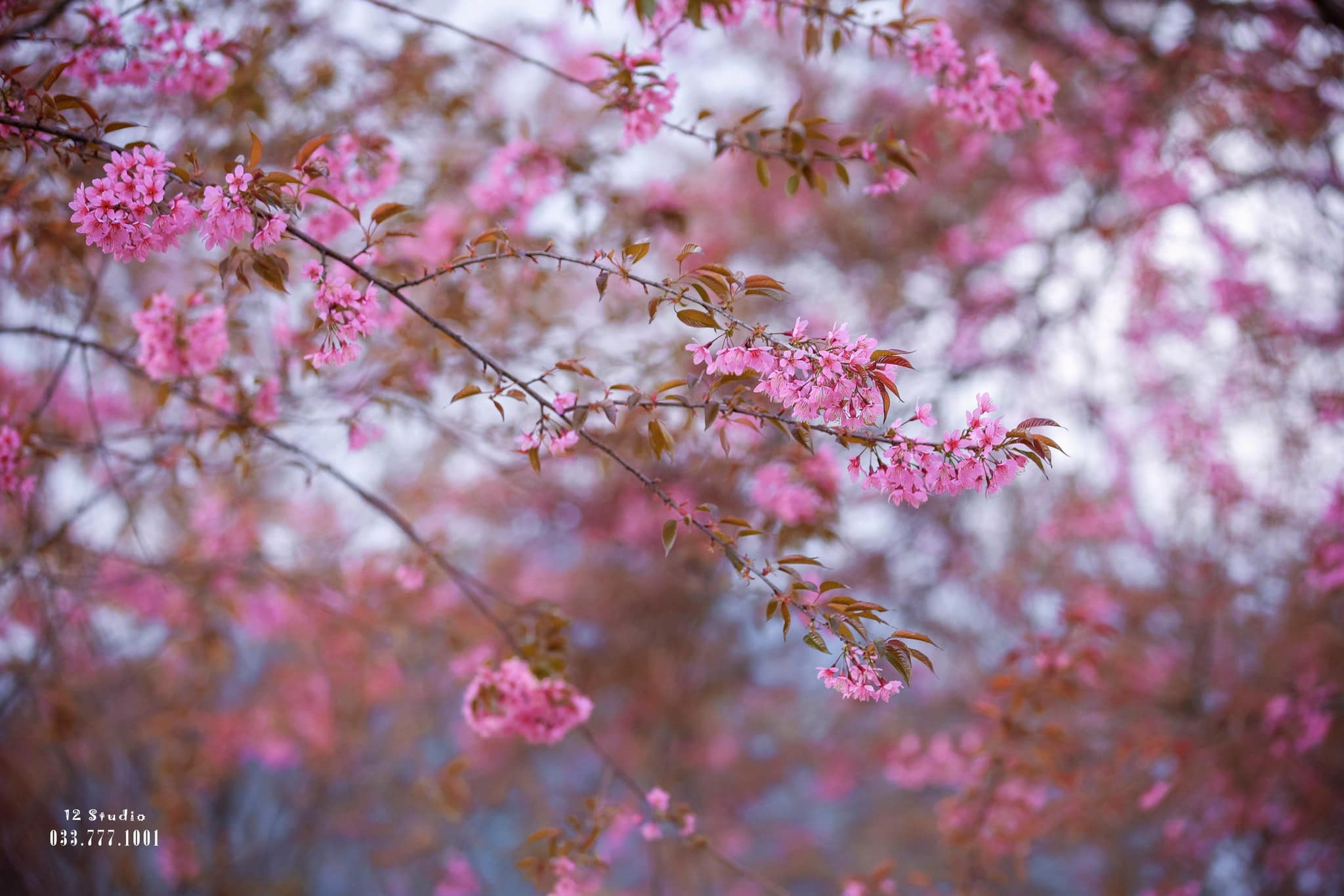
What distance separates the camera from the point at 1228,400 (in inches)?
149

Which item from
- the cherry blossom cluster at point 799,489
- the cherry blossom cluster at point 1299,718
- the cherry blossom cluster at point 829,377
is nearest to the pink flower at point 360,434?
the cherry blossom cluster at point 799,489

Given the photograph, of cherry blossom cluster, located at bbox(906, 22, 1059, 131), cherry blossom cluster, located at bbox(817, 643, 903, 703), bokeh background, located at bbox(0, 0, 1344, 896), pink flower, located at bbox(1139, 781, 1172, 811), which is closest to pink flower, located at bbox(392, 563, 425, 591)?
bokeh background, located at bbox(0, 0, 1344, 896)

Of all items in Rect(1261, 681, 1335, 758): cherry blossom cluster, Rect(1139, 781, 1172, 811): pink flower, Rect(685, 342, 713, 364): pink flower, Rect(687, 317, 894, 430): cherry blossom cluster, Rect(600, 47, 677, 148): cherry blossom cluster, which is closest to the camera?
Rect(687, 317, 894, 430): cherry blossom cluster

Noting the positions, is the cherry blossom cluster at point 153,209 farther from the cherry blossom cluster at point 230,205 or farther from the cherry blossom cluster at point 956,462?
the cherry blossom cluster at point 956,462

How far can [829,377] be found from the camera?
1212mm

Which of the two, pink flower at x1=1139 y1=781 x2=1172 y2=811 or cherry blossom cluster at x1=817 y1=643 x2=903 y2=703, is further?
pink flower at x1=1139 y1=781 x2=1172 y2=811

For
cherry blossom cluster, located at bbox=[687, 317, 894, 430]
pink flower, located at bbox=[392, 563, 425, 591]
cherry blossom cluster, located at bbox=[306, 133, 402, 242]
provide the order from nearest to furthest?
1. cherry blossom cluster, located at bbox=[687, 317, 894, 430]
2. cherry blossom cluster, located at bbox=[306, 133, 402, 242]
3. pink flower, located at bbox=[392, 563, 425, 591]

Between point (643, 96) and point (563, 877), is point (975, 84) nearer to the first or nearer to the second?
point (643, 96)

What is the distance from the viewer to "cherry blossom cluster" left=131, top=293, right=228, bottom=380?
6.35 ft

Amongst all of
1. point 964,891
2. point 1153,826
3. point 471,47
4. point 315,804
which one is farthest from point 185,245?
point 1153,826

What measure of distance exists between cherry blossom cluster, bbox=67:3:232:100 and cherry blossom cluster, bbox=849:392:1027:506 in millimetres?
1810

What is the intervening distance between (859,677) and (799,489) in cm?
87

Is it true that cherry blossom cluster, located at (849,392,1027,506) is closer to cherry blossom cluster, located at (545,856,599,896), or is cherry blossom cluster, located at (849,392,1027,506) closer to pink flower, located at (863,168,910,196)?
pink flower, located at (863,168,910,196)

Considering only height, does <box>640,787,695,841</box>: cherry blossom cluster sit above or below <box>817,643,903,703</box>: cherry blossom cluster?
above
